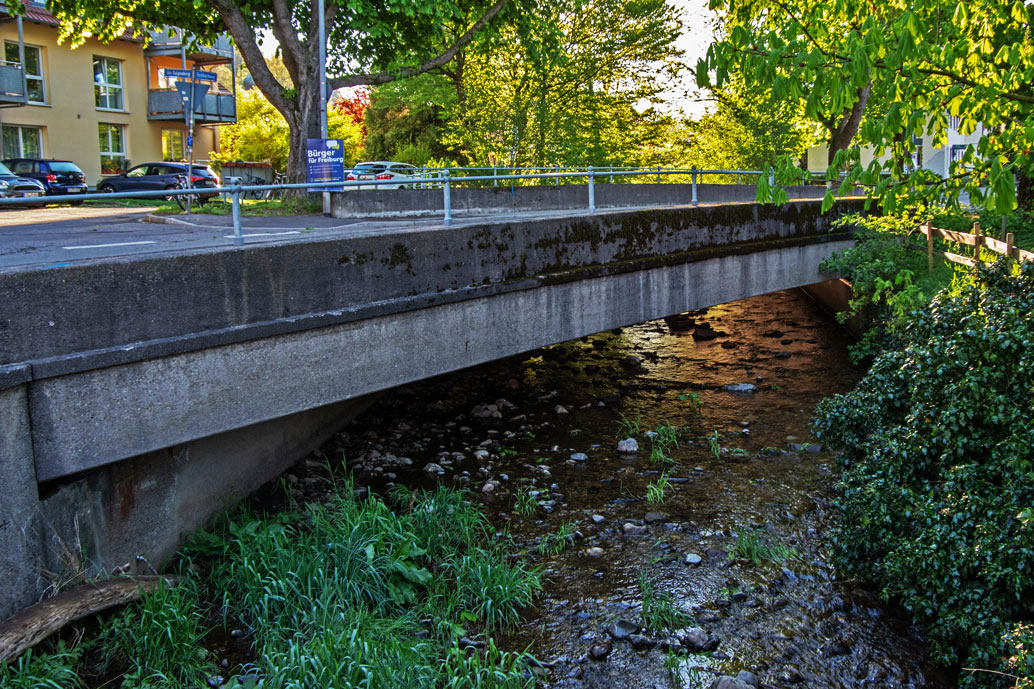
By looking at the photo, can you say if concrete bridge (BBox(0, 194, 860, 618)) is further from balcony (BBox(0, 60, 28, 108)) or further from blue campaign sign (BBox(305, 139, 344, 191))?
balcony (BBox(0, 60, 28, 108))

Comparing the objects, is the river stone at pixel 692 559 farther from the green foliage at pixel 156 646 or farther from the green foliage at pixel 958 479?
the green foliage at pixel 156 646

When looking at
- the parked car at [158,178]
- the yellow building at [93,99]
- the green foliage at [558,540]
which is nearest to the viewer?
the green foliage at [558,540]

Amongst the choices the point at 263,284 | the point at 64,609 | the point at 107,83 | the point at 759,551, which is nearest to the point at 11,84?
the point at 107,83

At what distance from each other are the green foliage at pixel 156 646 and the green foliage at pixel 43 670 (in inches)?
10.4

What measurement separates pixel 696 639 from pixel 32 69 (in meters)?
32.2

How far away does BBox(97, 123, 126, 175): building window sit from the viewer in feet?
111

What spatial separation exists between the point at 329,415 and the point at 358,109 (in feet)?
132

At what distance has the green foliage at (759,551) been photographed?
7664 millimetres

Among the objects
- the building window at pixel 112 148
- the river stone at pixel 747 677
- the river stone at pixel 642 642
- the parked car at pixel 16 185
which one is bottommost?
the river stone at pixel 747 677

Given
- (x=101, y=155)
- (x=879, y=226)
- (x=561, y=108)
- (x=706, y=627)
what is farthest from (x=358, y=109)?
(x=706, y=627)

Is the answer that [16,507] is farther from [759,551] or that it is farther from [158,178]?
[158,178]

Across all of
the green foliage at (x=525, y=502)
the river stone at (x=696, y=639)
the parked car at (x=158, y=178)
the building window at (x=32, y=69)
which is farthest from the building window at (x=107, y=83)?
the river stone at (x=696, y=639)

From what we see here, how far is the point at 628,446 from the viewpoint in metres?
10.5

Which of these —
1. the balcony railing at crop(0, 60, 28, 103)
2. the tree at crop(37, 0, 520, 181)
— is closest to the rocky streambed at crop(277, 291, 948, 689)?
the tree at crop(37, 0, 520, 181)
